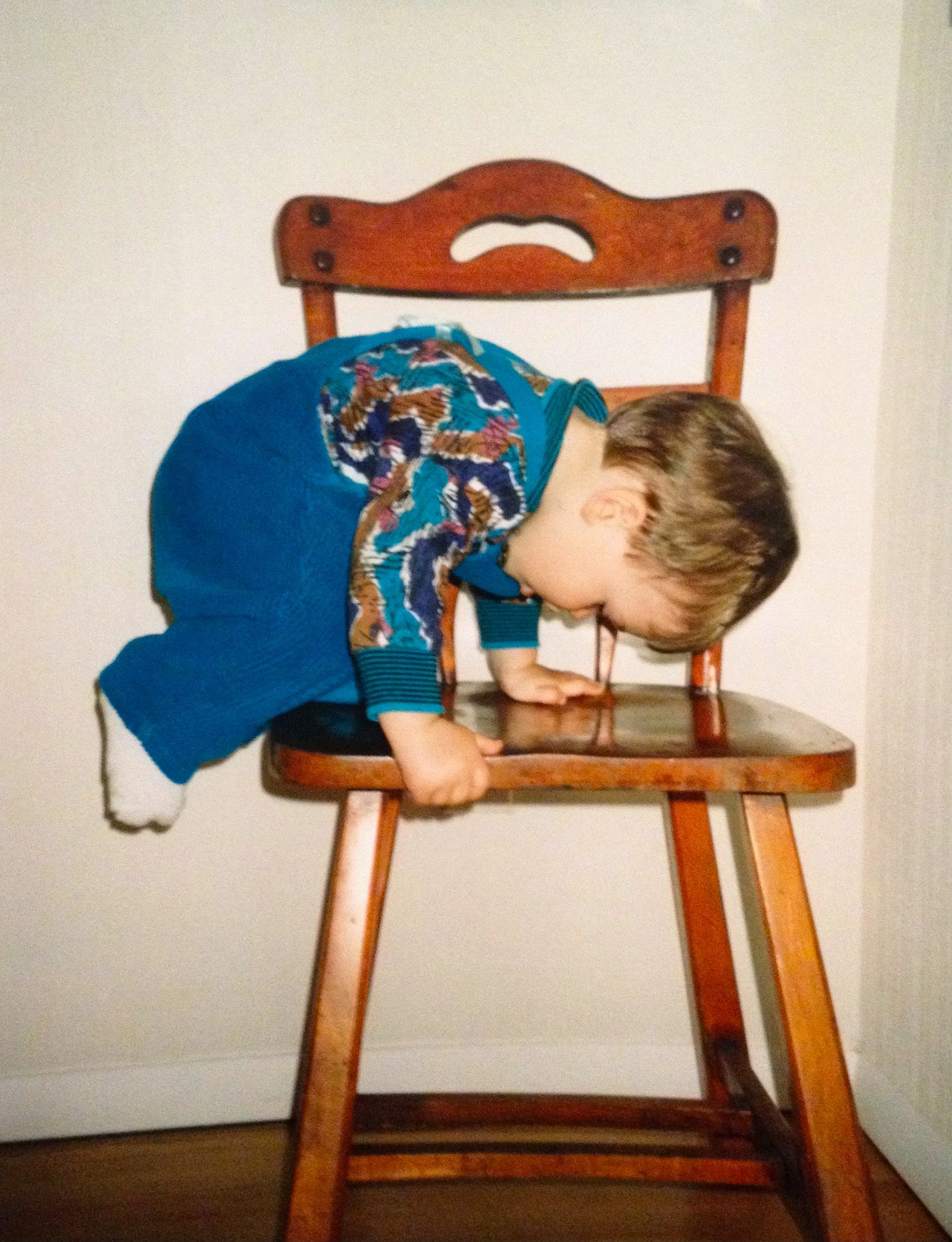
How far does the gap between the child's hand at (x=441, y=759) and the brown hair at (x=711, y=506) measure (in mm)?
208

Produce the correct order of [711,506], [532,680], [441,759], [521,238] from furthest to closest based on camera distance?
[521,238], [532,680], [711,506], [441,759]

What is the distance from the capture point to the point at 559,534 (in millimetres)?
655

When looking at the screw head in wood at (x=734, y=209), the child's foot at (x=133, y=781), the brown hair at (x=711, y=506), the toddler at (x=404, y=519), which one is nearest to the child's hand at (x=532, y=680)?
the toddler at (x=404, y=519)

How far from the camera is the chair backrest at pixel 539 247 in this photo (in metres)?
0.72

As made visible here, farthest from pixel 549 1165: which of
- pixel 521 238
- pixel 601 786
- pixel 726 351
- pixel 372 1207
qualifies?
pixel 521 238

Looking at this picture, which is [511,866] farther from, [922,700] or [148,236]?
[148,236]

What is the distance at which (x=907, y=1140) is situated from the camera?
764 millimetres

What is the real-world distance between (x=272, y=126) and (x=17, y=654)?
0.51 meters

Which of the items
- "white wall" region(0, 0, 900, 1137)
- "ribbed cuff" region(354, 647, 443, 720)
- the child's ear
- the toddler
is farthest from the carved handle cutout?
"ribbed cuff" region(354, 647, 443, 720)

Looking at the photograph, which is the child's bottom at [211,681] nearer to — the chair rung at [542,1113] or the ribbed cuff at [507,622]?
the ribbed cuff at [507,622]

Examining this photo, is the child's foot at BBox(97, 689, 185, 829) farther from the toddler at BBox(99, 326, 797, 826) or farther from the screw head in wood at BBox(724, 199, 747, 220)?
the screw head in wood at BBox(724, 199, 747, 220)

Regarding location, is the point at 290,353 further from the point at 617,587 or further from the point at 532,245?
the point at 617,587

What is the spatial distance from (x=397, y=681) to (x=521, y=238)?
49 cm

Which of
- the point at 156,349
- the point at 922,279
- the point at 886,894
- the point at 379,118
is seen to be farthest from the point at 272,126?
the point at 886,894
